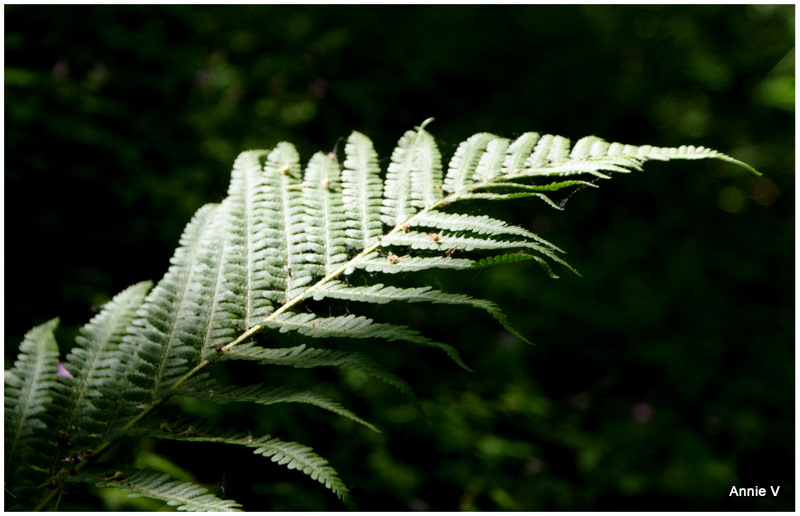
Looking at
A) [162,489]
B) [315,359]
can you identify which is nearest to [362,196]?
[315,359]

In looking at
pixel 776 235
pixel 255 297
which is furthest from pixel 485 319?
pixel 776 235

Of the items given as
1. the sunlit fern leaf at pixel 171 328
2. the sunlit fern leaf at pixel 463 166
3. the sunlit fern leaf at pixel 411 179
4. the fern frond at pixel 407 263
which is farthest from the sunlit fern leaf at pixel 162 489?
the sunlit fern leaf at pixel 463 166

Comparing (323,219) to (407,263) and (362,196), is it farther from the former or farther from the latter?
(407,263)

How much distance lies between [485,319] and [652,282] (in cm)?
122

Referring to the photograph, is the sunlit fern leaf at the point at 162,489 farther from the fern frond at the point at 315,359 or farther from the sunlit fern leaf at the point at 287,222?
the sunlit fern leaf at the point at 287,222

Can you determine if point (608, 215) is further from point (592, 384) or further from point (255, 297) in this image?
point (255, 297)

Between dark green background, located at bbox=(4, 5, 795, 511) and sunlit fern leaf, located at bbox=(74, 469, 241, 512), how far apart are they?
0.62m

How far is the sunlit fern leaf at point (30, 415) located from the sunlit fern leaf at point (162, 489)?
3.5 inches

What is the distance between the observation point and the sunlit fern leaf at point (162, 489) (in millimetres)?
825

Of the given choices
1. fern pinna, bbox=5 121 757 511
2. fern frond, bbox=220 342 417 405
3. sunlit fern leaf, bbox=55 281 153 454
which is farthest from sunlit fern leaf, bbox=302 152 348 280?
sunlit fern leaf, bbox=55 281 153 454

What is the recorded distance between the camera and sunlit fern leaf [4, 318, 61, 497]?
0.88m

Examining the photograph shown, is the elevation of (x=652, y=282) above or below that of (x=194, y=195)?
below

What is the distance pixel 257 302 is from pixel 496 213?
2.04 metres

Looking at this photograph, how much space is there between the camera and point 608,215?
3.56m
